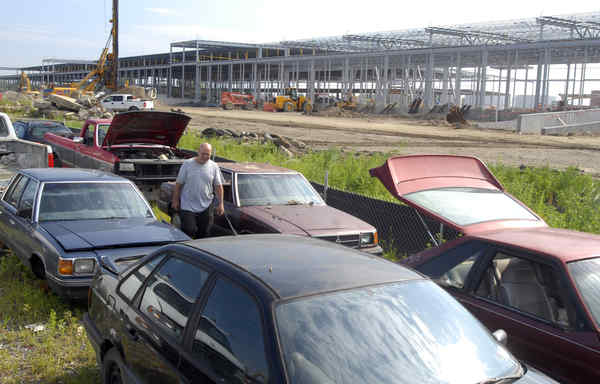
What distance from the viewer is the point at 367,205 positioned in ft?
31.5

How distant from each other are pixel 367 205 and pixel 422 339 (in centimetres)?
668

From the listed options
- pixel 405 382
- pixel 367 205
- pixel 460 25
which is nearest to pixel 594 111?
pixel 460 25

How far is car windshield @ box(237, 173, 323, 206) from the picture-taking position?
29.1 ft

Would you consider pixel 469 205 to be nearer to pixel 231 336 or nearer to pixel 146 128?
pixel 231 336

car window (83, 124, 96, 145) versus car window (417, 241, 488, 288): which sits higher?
car window (83, 124, 96, 145)

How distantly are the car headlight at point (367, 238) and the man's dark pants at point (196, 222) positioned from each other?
2.19 meters

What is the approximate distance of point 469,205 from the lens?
5.50 meters

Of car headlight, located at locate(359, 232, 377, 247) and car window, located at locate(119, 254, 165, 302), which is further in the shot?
car headlight, located at locate(359, 232, 377, 247)

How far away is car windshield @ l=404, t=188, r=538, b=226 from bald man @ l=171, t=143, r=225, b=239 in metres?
3.56

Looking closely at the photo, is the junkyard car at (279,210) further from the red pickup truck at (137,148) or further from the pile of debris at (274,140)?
the pile of debris at (274,140)

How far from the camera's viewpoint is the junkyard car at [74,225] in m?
5.97

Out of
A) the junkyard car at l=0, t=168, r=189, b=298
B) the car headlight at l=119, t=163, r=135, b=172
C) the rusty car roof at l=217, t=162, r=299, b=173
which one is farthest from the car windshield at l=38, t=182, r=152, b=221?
the car headlight at l=119, t=163, r=135, b=172

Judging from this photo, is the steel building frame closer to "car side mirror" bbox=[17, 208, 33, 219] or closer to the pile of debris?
the pile of debris

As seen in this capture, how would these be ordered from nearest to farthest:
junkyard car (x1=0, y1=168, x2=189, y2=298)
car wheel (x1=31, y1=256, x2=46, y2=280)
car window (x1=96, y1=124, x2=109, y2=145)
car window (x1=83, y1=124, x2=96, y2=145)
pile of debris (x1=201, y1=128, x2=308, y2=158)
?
1. junkyard car (x1=0, y1=168, x2=189, y2=298)
2. car wheel (x1=31, y1=256, x2=46, y2=280)
3. car window (x1=96, y1=124, x2=109, y2=145)
4. car window (x1=83, y1=124, x2=96, y2=145)
5. pile of debris (x1=201, y1=128, x2=308, y2=158)
